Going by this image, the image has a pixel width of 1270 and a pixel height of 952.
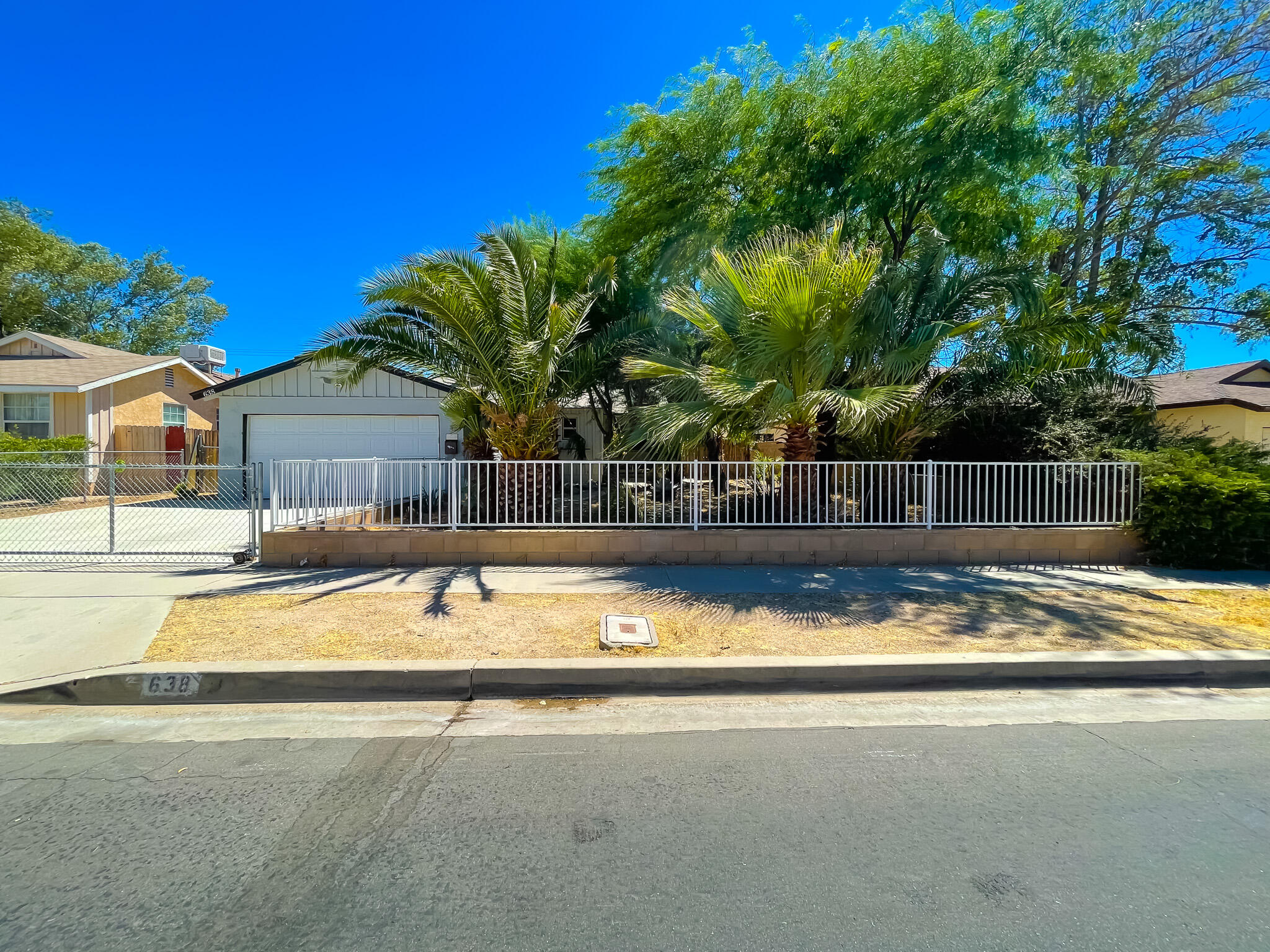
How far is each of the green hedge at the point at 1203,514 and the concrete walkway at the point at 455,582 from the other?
30 centimetres

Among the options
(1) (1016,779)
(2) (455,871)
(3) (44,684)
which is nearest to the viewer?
(2) (455,871)

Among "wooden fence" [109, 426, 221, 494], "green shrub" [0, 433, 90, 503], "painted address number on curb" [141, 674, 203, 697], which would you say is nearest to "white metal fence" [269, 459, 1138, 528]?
"painted address number on curb" [141, 674, 203, 697]

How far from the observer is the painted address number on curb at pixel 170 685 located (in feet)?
15.0

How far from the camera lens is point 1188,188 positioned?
1206cm

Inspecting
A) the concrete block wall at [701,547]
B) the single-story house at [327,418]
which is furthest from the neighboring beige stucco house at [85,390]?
the concrete block wall at [701,547]

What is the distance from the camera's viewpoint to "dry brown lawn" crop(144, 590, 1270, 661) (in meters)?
5.23

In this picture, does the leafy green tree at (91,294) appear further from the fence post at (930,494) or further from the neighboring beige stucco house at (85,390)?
the fence post at (930,494)

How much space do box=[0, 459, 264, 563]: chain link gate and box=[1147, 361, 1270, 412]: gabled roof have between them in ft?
65.3

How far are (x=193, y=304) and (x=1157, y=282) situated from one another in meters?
41.8

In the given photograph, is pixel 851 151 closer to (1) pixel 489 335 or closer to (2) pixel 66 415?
(1) pixel 489 335

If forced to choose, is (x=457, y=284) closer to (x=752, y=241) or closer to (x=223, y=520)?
(x=752, y=241)

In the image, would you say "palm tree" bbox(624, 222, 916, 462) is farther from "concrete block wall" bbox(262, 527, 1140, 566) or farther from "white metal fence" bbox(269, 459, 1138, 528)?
"concrete block wall" bbox(262, 527, 1140, 566)

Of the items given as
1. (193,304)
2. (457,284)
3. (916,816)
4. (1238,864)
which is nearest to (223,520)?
(457,284)

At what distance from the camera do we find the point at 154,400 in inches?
766
